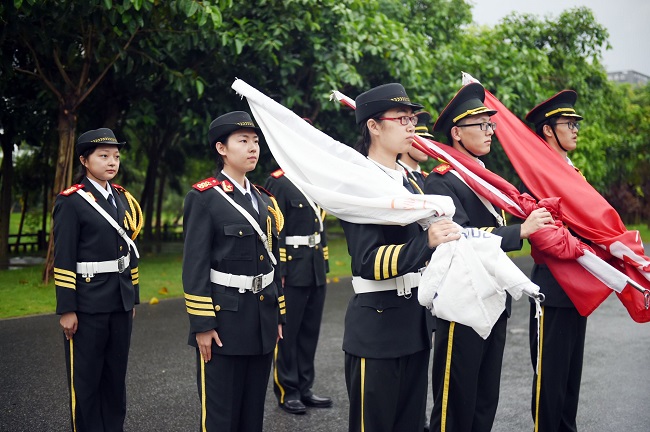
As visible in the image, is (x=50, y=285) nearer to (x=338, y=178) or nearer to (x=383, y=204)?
(x=338, y=178)

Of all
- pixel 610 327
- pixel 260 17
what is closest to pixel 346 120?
pixel 260 17

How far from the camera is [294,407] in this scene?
566cm

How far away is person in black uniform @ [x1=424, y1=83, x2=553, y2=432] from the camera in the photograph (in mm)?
3922

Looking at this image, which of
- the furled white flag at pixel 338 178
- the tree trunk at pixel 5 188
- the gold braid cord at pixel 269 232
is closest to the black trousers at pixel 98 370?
the gold braid cord at pixel 269 232

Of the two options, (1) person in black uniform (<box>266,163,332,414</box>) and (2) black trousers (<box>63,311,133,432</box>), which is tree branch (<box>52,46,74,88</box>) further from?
(2) black trousers (<box>63,311,133,432</box>)

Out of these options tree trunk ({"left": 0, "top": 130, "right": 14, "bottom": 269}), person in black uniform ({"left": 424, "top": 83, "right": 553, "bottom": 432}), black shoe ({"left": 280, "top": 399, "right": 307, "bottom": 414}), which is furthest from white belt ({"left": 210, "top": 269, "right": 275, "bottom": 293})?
tree trunk ({"left": 0, "top": 130, "right": 14, "bottom": 269})

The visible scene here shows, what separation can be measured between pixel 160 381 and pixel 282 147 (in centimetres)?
348

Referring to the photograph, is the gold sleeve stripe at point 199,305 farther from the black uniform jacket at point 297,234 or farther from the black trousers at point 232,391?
the black uniform jacket at point 297,234

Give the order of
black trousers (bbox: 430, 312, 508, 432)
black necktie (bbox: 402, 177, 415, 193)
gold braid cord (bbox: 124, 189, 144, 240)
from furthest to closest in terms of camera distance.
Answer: gold braid cord (bbox: 124, 189, 144, 240), black trousers (bbox: 430, 312, 508, 432), black necktie (bbox: 402, 177, 415, 193)

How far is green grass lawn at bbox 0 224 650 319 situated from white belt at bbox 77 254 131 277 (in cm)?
463

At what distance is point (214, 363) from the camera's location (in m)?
3.89

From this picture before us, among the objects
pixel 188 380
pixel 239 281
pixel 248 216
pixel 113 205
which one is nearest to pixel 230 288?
pixel 239 281

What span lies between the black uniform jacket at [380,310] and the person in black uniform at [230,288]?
574mm

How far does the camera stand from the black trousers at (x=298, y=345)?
19.1 feet
